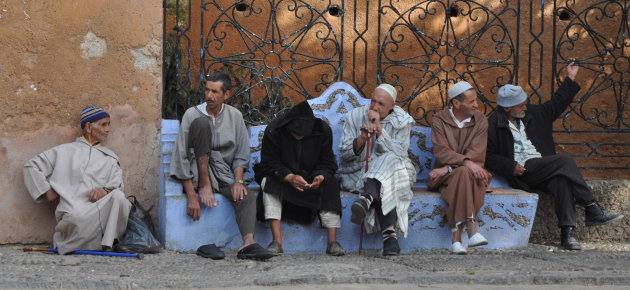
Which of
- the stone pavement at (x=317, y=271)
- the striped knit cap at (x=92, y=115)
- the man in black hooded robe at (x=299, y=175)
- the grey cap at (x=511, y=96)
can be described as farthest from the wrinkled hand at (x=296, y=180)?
the grey cap at (x=511, y=96)

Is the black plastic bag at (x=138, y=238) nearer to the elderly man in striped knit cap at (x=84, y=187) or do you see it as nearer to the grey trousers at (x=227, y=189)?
the elderly man in striped knit cap at (x=84, y=187)

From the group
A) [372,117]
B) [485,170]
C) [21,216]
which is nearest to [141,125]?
[21,216]

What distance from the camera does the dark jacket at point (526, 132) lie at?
807cm

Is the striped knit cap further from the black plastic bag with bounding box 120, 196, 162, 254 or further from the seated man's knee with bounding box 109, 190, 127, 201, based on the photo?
the black plastic bag with bounding box 120, 196, 162, 254

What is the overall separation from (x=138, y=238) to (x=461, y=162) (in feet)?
7.80

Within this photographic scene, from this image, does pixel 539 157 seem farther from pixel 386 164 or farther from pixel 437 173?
pixel 386 164

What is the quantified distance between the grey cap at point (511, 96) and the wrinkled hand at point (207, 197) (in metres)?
2.36

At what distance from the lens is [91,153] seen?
293 inches

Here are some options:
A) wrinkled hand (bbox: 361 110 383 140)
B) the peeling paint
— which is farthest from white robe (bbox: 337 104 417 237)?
the peeling paint

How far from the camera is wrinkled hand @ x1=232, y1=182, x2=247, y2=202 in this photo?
290 inches

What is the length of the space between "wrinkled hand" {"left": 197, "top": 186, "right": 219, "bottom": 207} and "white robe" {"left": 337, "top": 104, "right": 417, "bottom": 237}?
40.2 inches

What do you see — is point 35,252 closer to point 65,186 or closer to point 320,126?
point 65,186

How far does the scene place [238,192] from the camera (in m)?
7.37

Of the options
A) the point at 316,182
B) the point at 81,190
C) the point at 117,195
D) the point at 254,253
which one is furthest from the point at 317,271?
the point at 81,190
